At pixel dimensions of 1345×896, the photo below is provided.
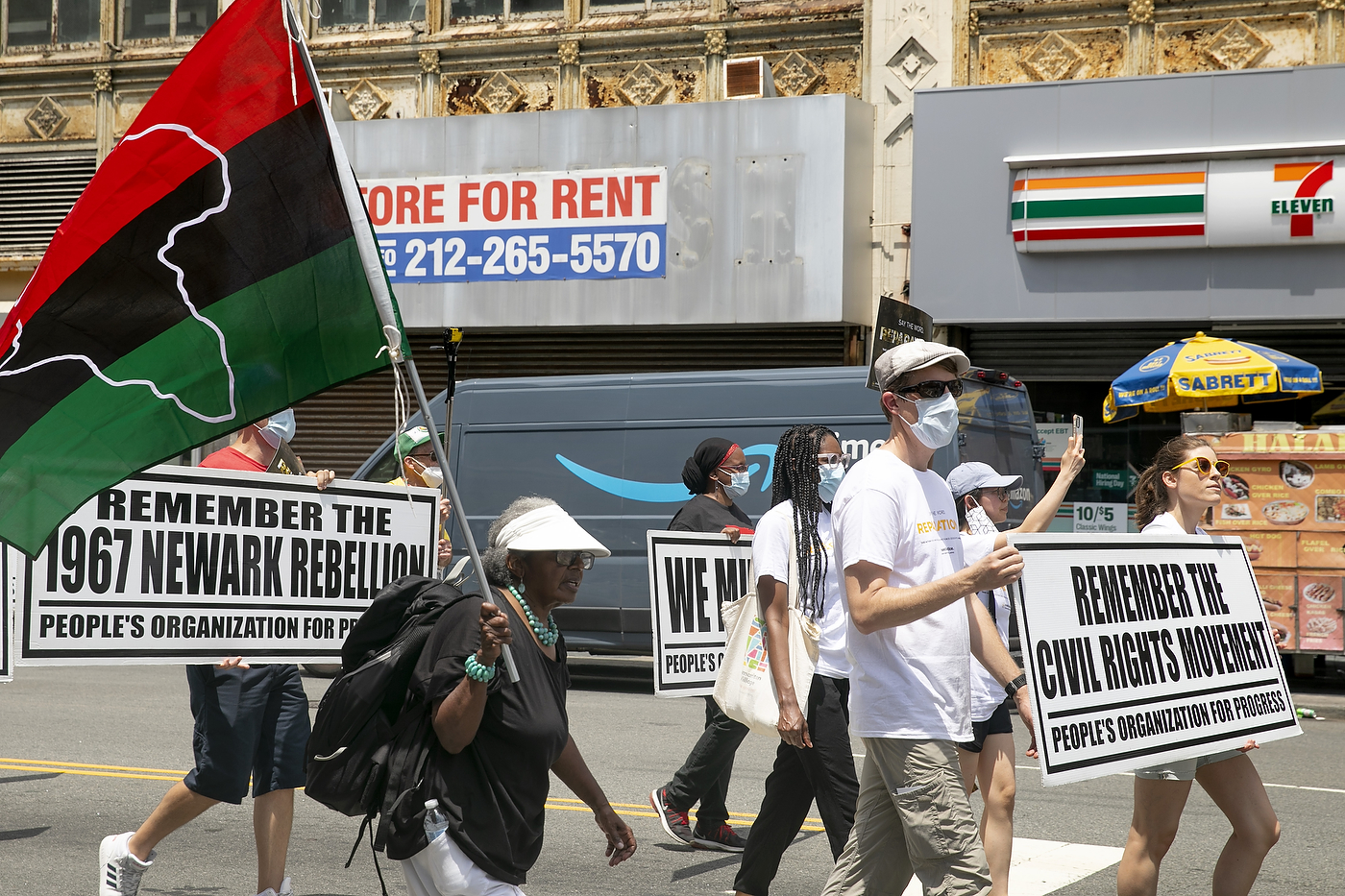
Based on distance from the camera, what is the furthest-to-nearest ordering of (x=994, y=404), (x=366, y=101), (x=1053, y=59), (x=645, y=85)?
(x=366, y=101)
(x=645, y=85)
(x=1053, y=59)
(x=994, y=404)

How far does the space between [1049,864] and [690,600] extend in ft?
6.48

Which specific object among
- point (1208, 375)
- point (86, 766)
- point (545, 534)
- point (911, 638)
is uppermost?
point (1208, 375)

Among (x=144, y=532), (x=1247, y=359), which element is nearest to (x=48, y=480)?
(x=144, y=532)

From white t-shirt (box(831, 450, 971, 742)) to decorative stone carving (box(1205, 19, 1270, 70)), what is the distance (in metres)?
13.3

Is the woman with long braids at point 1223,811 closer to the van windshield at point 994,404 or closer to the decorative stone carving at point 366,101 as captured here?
the van windshield at point 994,404

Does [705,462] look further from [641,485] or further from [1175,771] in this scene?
[641,485]

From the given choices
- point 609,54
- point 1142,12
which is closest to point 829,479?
point 1142,12

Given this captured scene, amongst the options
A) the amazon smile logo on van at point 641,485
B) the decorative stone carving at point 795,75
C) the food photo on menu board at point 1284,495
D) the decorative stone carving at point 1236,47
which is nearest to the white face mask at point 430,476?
the amazon smile logo on van at point 641,485

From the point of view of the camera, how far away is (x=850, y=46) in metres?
16.9

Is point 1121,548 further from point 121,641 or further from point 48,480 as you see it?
point 121,641

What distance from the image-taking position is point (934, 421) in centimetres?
400

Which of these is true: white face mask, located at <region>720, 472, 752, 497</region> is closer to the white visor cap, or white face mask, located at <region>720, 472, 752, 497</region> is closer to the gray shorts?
the gray shorts

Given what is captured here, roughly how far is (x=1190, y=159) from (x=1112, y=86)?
3.86ft

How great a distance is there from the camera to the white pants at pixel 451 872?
3.40m
